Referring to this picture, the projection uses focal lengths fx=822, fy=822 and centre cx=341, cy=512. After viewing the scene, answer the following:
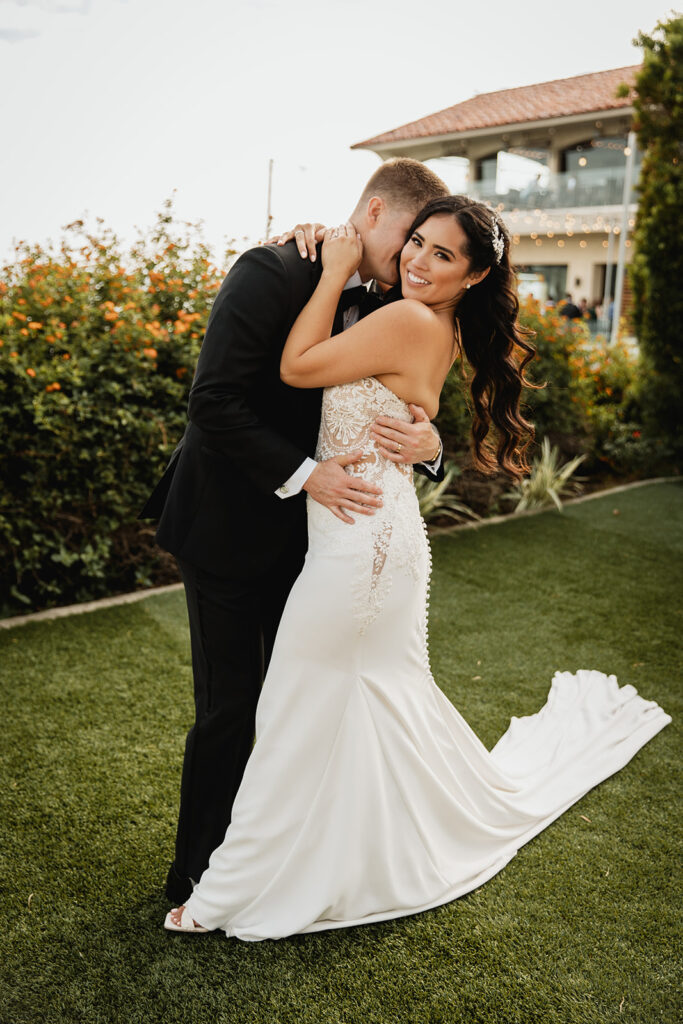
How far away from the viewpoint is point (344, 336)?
85.0 inches

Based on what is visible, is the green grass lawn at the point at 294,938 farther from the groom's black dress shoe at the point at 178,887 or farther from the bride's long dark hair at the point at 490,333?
the bride's long dark hair at the point at 490,333

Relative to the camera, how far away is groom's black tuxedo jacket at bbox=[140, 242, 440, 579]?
2.12 m

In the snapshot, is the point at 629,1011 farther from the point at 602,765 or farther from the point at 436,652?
the point at 436,652

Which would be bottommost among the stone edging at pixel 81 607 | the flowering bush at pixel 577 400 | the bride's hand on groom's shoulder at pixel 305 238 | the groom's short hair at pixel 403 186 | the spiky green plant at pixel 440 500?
the stone edging at pixel 81 607

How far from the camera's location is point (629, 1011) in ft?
7.16

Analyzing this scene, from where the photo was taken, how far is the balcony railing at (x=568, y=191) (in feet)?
77.1

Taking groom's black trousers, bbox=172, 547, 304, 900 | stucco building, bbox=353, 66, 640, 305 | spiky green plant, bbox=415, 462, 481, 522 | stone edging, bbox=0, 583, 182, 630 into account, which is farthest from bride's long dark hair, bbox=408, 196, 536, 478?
stucco building, bbox=353, 66, 640, 305

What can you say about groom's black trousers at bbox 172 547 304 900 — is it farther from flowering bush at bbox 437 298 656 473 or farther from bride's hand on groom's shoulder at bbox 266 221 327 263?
flowering bush at bbox 437 298 656 473

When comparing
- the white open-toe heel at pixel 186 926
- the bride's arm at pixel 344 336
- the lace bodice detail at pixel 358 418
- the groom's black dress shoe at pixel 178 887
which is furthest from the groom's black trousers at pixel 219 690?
the bride's arm at pixel 344 336

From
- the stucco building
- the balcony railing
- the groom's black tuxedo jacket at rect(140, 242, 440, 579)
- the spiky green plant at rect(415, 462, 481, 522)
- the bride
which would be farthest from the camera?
the stucco building

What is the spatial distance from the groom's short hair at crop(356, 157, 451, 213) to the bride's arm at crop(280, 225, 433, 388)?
223mm

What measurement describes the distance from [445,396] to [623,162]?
66.9 feet

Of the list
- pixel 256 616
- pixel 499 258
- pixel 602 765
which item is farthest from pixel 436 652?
pixel 499 258

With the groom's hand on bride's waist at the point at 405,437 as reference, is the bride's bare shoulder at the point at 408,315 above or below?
above
